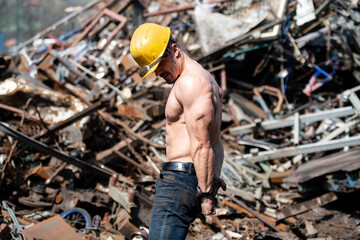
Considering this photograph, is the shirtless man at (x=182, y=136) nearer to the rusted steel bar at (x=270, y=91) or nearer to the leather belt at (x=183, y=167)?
the leather belt at (x=183, y=167)

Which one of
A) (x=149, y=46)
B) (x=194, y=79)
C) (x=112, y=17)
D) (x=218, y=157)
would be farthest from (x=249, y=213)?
(x=112, y=17)

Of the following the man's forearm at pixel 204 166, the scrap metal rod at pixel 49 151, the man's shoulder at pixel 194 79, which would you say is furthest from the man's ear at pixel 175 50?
the scrap metal rod at pixel 49 151

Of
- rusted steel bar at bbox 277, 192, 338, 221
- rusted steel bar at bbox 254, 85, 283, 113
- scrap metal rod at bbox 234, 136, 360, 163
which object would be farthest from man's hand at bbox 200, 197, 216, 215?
rusted steel bar at bbox 254, 85, 283, 113

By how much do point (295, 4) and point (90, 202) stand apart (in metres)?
6.56

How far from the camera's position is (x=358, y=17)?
7.29 metres

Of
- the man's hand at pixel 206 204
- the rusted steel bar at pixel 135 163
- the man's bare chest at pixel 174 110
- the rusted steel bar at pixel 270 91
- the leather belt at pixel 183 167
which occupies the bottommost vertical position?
the rusted steel bar at pixel 270 91

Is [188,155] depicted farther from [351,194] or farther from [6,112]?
[6,112]

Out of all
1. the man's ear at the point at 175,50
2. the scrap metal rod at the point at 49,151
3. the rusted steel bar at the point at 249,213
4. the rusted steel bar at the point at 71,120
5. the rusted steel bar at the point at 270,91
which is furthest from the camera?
the rusted steel bar at the point at 270,91

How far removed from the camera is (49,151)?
15.8 ft

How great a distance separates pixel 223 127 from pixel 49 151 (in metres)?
3.88

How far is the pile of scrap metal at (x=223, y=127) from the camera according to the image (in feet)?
15.4

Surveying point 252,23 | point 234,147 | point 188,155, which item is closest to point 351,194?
point 234,147

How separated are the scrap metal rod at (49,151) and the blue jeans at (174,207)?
2.72m

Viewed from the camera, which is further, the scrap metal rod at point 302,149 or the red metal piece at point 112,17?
the red metal piece at point 112,17
